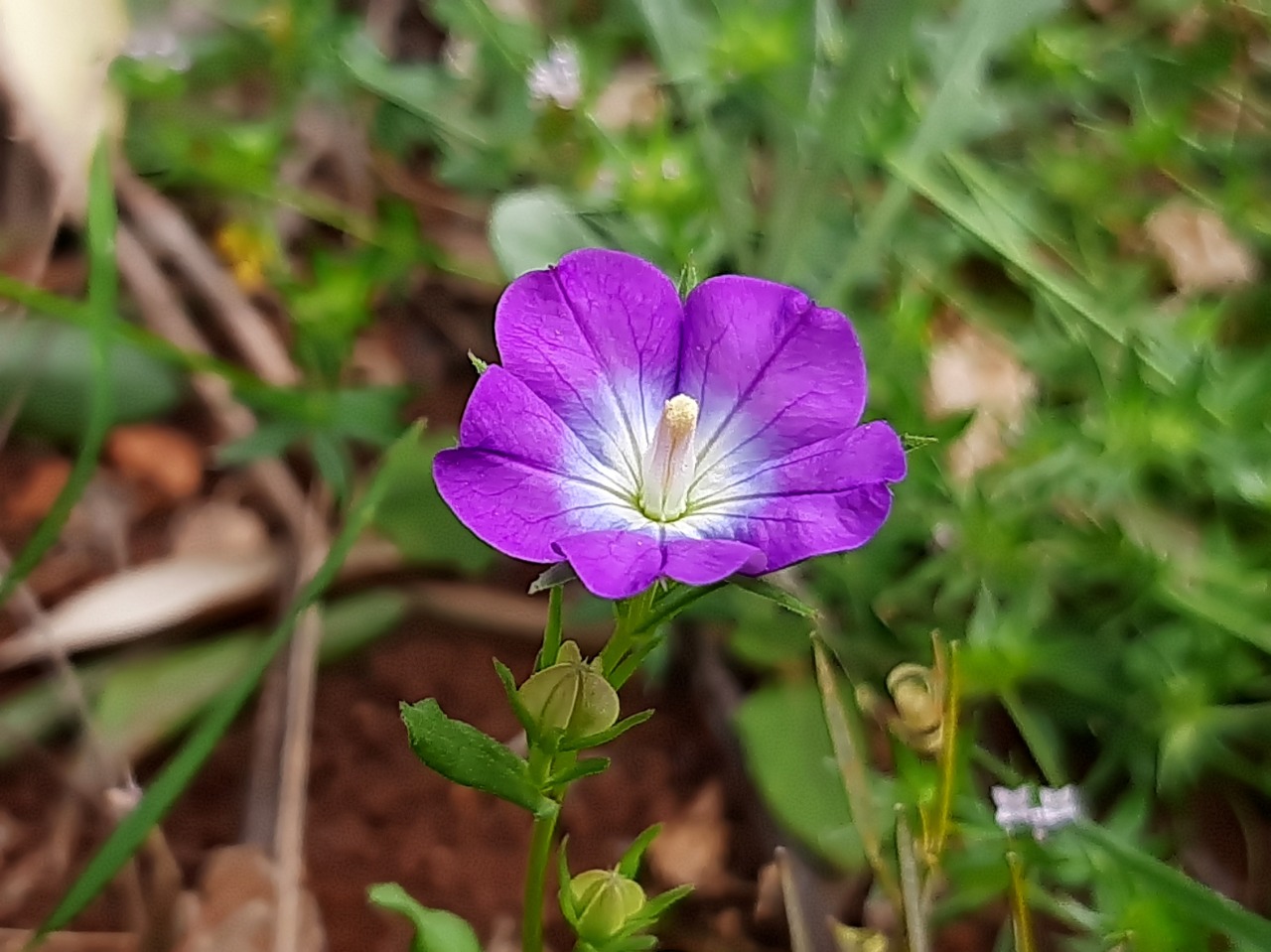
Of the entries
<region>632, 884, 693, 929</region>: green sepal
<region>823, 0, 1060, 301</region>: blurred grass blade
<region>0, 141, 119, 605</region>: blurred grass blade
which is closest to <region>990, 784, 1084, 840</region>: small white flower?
<region>632, 884, 693, 929</region>: green sepal

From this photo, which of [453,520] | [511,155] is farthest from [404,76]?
[453,520]

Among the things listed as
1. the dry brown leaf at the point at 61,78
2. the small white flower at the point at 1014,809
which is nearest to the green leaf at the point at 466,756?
the small white flower at the point at 1014,809

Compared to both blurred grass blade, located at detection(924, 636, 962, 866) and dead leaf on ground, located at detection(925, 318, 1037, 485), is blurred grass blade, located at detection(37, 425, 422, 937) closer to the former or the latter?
blurred grass blade, located at detection(924, 636, 962, 866)

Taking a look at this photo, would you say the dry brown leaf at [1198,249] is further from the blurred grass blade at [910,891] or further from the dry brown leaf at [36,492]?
the dry brown leaf at [36,492]

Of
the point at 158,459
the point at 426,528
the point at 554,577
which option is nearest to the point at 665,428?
the point at 554,577

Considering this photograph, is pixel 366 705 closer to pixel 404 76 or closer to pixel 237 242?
pixel 237 242
